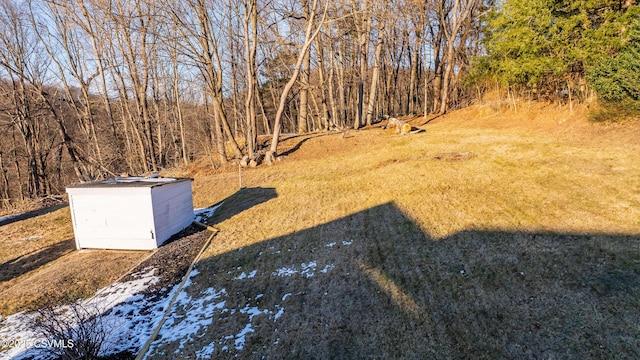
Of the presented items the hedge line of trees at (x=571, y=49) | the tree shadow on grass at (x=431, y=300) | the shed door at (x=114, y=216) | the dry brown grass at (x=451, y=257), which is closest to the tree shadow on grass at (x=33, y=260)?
the shed door at (x=114, y=216)

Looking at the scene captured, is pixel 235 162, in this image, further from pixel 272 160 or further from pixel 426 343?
pixel 426 343

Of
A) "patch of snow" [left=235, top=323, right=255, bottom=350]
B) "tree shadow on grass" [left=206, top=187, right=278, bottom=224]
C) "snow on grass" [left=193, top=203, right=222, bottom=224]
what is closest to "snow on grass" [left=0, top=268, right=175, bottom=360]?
"patch of snow" [left=235, top=323, right=255, bottom=350]

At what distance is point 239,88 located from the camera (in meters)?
25.7

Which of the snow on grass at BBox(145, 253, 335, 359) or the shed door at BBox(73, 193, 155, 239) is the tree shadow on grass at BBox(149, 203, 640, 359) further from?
the shed door at BBox(73, 193, 155, 239)

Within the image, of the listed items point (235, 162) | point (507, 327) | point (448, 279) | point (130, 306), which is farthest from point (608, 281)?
point (235, 162)

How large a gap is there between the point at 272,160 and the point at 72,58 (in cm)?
1615

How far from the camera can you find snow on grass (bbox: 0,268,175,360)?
13.8 feet

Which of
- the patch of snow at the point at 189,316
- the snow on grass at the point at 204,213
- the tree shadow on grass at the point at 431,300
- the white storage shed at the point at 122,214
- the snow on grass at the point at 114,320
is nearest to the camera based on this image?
the tree shadow on grass at the point at 431,300

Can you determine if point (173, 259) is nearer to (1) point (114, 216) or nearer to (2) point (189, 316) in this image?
(1) point (114, 216)

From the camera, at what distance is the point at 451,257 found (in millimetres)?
5234

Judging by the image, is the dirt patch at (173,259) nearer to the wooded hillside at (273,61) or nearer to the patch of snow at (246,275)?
the patch of snow at (246,275)

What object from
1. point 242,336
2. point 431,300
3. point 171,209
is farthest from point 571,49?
point 171,209

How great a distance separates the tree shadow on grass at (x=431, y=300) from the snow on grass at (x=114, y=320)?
47 centimetres

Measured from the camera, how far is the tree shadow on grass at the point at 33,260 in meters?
7.26
